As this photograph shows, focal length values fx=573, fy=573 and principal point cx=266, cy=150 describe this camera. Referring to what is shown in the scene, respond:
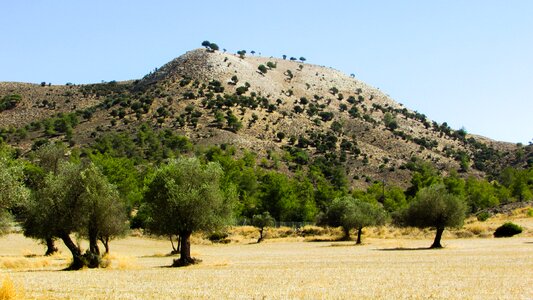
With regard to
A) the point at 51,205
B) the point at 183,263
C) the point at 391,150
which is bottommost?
the point at 183,263

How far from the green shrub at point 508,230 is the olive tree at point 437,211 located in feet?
62.0

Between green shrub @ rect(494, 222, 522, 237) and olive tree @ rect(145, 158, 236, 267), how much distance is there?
52.1 meters

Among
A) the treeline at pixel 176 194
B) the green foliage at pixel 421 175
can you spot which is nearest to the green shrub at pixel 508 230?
the treeline at pixel 176 194

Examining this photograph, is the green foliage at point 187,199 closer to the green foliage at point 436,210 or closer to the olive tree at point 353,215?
the green foliage at point 436,210

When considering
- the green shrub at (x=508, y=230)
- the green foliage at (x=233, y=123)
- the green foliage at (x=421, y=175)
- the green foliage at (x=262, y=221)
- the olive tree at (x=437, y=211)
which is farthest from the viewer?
the green foliage at (x=233, y=123)

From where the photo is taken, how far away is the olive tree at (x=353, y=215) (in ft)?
299

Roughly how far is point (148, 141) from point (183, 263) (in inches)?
4514

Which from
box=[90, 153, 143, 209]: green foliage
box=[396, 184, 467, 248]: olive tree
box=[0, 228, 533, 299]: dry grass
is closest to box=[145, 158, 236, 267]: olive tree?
box=[0, 228, 533, 299]: dry grass

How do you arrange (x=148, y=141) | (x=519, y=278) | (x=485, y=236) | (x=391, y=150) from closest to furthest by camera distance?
(x=519, y=278) → (x=485, y=236) → (x=148, y=141) → (x=391, y=150)

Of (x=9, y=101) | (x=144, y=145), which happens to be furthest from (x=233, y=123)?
(x=9, y=101)

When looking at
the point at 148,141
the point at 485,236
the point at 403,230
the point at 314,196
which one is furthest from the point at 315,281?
the point at 148,141

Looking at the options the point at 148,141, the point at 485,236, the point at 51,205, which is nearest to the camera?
the point at 51,205

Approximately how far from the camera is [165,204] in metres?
51.6

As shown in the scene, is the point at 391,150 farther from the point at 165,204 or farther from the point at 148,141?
the point at 165,204
